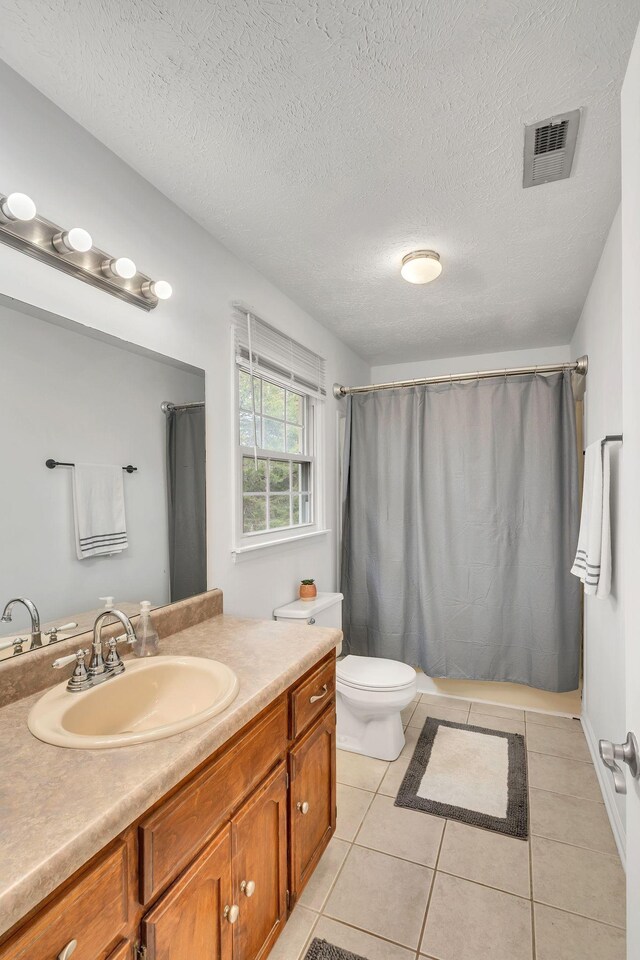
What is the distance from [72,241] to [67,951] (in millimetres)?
1456

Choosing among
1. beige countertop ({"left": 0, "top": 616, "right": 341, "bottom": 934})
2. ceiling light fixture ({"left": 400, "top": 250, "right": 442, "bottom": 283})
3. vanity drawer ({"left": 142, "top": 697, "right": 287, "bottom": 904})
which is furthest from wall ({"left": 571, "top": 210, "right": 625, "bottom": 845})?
beige countertop ({"left": 0, "top": 616, "right": 341, "bottom": 934})

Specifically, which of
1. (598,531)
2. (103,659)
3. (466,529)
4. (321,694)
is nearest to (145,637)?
(103,659)

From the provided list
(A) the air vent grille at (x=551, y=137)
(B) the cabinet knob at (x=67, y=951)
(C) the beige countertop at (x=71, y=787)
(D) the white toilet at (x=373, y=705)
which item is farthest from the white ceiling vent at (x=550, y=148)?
(D) the white toilet at (x=373, y=705)

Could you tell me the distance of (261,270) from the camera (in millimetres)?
2240

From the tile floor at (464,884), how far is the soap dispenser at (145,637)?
960mm

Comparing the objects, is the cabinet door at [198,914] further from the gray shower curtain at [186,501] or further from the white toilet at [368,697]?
the white toilet at [368,697]

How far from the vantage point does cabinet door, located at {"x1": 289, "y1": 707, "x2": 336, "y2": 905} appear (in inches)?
55.7

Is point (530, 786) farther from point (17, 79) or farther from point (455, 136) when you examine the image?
point (17, 79)

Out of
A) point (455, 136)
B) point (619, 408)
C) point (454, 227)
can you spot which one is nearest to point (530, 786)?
point (619, 408)

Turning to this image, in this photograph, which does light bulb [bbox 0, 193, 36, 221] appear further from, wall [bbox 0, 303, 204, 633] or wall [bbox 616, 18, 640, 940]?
wall [bbox 616, 18, 640, 940]

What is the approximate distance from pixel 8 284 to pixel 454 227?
1.56 metres

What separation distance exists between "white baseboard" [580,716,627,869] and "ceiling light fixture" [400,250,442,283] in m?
2.14

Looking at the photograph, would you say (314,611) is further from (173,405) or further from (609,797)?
(609,797)

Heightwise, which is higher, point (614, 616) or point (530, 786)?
point (614, 616)
